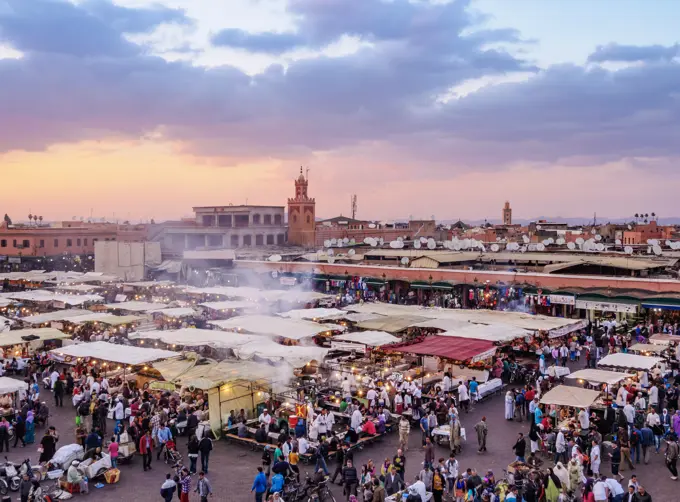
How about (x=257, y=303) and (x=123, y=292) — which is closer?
(x=257, y=303)

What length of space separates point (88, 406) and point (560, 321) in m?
16.1

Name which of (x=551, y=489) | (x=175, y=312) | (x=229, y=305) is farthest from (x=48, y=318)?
(x=551, y=489)

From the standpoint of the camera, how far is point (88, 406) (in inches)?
626

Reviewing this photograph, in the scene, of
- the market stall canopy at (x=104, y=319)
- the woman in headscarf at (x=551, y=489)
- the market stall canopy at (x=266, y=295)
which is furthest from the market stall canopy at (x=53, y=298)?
the woman in headscarf at (x=551, y=489)

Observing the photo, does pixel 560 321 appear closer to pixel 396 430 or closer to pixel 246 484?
pixel 396 430

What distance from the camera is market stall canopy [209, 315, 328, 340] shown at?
2155cm

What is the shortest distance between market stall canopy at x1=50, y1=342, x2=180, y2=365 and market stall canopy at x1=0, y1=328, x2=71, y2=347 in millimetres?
3257

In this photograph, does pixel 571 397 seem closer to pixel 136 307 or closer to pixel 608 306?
pixel 608 306

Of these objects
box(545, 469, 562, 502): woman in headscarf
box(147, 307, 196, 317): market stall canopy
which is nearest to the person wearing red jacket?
box(545, 469, 562, 502): woman in headscarf

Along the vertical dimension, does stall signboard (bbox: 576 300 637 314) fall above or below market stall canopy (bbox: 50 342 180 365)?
above

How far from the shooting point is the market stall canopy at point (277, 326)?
21547mm

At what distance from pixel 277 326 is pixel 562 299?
Result: 48.4ft

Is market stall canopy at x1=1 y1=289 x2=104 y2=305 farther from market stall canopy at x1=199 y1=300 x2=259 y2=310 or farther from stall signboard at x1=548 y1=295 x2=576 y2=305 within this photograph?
stall signboard at x1=548 y1=295 x2=576 y2=305

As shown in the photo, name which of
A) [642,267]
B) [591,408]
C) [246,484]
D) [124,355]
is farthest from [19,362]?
[642,267]
